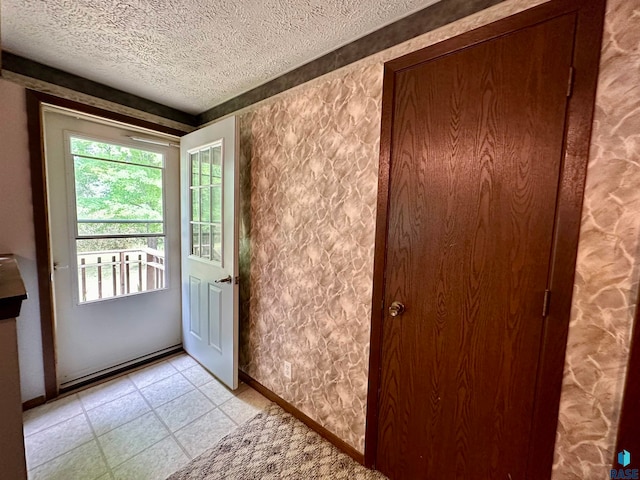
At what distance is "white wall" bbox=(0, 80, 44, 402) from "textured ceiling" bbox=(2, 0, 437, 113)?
38 cm

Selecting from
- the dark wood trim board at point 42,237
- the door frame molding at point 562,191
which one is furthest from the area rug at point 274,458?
the dark wood trim board at point 42,237

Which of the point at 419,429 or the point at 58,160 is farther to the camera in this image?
the point at 58,160

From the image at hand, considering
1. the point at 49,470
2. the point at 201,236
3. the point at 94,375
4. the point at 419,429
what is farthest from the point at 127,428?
the point at 419,429

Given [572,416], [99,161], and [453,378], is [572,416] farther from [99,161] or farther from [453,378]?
[99,161]

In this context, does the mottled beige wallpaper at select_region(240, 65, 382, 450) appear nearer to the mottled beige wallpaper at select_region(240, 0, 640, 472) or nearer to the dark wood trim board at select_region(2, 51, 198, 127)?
the mottled beige wallpaper at select_region(240, 0, 640, 472)

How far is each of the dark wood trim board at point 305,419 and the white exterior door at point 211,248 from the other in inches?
6.3

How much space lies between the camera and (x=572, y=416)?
37.1 inches

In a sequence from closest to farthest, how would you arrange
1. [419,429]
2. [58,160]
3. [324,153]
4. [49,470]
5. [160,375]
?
1. [419,429]
2. [49,470]
3. [324,153]
4. [58,160]
5. [160,375]

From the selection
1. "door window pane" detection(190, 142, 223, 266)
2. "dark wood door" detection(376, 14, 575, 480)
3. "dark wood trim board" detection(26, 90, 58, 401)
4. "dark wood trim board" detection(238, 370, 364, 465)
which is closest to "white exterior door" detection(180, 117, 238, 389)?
"door window pane" detection(190, 142, 223, 266)

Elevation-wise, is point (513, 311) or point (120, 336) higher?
point (513, 311)

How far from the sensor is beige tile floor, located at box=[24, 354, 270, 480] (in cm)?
146

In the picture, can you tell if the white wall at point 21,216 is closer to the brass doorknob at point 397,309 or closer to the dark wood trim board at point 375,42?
the dark wood trim board at point 375,42

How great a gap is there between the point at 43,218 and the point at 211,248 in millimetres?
1097

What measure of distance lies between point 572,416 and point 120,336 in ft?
9.89
